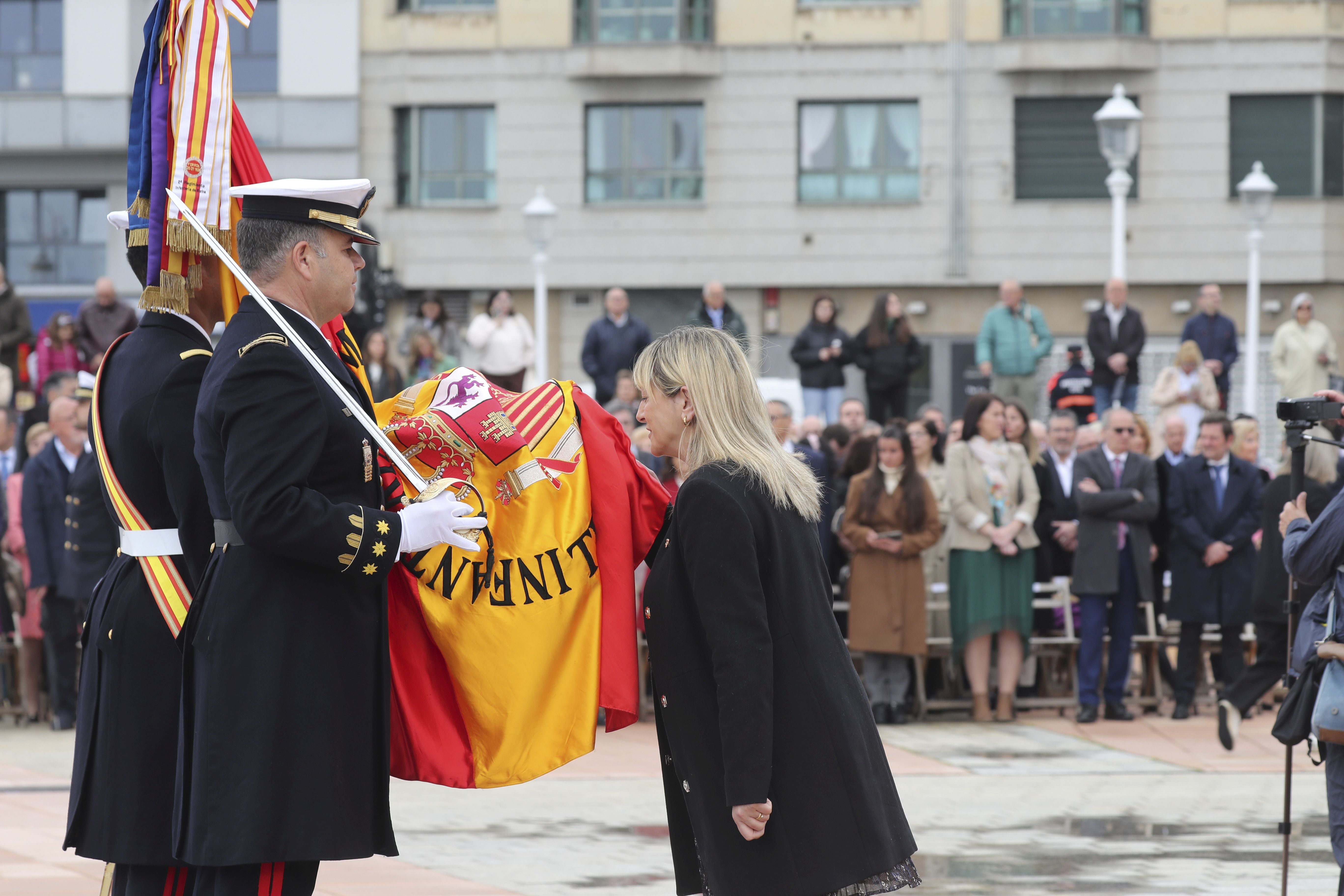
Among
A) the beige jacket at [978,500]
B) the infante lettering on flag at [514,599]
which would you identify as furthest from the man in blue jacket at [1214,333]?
the infante lettering on flag at [514,599]

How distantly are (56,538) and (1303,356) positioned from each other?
14.1m

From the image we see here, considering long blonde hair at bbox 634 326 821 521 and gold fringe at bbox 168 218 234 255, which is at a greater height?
gold fringe at bbox 168 218 234 255

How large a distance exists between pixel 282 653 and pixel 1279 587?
805 centimetres

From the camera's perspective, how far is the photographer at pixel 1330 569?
237 inches

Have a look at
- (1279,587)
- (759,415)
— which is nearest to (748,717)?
(759,415)

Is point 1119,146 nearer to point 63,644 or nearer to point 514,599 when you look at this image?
point 63,644

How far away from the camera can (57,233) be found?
3164cm

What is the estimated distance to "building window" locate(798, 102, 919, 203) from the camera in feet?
94.8

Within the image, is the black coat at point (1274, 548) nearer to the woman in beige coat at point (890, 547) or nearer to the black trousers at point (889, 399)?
the woman in beige coat at point (890, 547)

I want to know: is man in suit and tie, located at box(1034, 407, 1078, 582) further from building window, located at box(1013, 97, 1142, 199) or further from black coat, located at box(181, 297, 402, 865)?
building window, located at box(1013, 97, 1142, 199)

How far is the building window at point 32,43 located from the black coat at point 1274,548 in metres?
25.7

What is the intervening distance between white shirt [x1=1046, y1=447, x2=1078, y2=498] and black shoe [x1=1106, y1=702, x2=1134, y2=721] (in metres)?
1.57

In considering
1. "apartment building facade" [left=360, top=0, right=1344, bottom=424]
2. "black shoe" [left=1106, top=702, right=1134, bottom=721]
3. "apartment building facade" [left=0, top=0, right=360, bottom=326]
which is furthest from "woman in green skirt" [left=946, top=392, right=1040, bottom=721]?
"apartment building facade" [left=0, top=0, right=360, bottom=326]

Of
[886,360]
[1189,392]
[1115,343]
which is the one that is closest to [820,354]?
[886,360]
